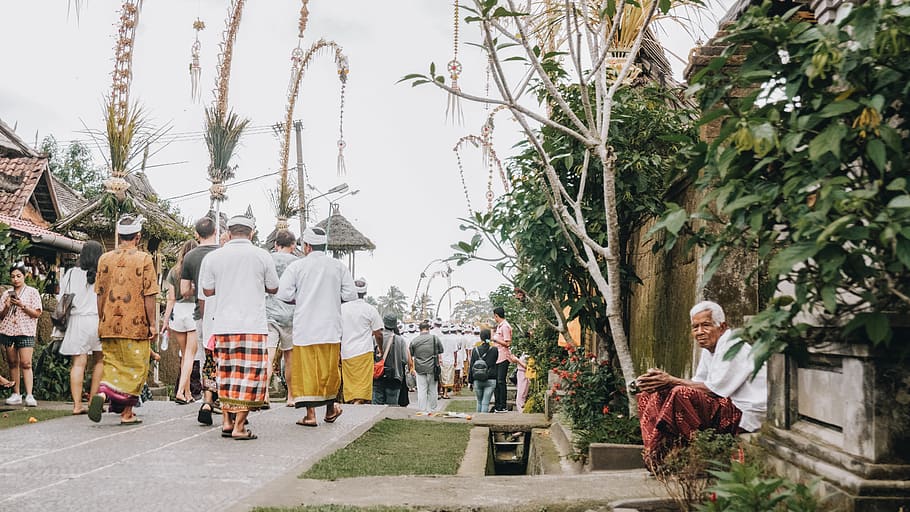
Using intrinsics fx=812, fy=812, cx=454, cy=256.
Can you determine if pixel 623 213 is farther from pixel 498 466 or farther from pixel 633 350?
pixel 498 466

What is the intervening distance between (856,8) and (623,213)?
522 cm

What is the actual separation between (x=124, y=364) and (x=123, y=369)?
Answer: 0.05 m

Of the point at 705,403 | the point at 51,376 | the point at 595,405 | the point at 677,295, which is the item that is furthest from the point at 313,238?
the point at 51,376

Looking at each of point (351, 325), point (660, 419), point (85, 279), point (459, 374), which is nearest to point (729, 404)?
point (660, 419)

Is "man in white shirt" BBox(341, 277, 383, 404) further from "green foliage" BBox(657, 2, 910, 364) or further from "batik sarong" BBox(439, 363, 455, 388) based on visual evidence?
"batik sarong" BBox(439, 363, 455, 388)

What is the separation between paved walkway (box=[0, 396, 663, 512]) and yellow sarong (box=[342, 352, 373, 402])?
331cm

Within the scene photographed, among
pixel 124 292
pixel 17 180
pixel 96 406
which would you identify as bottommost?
pixel 96 406

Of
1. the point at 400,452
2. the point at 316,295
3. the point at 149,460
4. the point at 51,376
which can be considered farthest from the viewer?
the point at 51,376

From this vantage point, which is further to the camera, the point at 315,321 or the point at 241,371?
the point at 315,321

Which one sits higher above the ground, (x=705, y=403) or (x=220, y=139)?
(x=220, y=139)

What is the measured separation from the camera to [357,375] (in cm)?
1109

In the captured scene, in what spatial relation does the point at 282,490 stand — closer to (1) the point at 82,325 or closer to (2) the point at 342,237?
(1) the point at 82,325

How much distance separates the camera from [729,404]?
540 centimetres

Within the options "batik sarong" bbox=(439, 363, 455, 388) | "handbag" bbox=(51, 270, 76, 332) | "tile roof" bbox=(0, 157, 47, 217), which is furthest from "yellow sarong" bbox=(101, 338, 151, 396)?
"tile roof" bbox=(0, 157, 47, 217)
